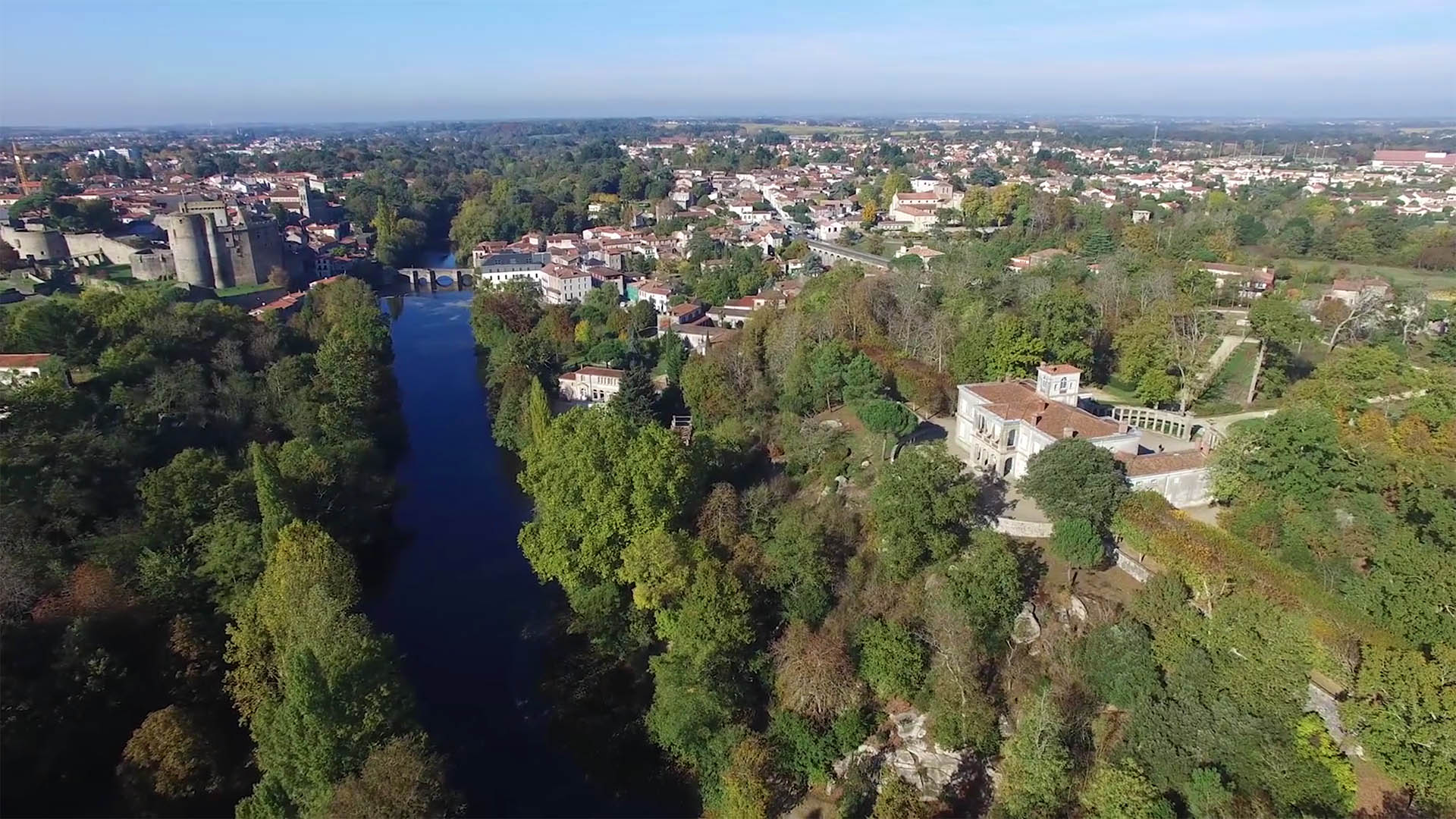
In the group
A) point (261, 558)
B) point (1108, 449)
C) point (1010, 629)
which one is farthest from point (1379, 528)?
point (261, 558)

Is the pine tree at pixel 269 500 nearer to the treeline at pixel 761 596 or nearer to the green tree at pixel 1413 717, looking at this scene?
the treeline at pixel 761 596

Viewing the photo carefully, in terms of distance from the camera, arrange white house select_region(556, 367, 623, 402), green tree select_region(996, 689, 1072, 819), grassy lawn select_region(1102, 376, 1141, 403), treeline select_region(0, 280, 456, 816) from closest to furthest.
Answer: green tree select_region(996, 689, 1072, 819), treeline select_region(0, 280, 456, 816), grassy lawn select_region(1102, 376, 1141, 403), white house select_region(556, 367, 623, 402)

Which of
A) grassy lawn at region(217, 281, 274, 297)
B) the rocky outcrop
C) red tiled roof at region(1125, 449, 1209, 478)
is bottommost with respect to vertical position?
the rocky outcrop

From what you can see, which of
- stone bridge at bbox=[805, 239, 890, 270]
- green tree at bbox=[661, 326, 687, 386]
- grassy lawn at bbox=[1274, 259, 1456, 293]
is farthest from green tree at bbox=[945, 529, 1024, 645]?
stone bridge at bbox=[805, 239, 890, 270]

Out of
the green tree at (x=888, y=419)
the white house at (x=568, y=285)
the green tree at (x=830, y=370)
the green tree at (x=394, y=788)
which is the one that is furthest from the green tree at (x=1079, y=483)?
the white house at (x=568, y=285)

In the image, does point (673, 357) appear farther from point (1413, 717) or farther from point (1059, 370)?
point (1413, 717)

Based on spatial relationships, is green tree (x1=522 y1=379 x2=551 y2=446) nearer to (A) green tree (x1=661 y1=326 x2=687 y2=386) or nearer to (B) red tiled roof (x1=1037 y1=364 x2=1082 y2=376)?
(A) green tree (x1=661 y1=326 x2=687 y2=386)

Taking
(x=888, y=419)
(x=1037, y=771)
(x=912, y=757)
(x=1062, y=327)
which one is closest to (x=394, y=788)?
(x=912, y=757)
